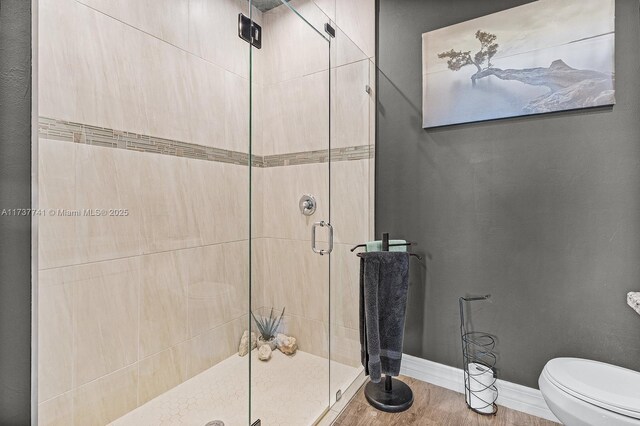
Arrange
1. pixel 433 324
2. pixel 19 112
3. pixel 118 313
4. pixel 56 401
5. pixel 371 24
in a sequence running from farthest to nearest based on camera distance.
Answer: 1. pixel 371 24
2. pixel 433 324
3. pixel 118 313
4. pixel 56 401
5. pixel 19 112

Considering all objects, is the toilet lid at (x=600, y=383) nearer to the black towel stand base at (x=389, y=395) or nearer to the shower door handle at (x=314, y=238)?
the black towel stand base at (x=389, y=395)

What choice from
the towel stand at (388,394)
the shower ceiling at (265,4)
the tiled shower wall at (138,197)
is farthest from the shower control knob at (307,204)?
the shower ceiling at (265,4)

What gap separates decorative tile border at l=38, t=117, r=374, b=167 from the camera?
1.27 metres

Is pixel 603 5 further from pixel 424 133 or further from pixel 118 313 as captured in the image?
pixel 118 313

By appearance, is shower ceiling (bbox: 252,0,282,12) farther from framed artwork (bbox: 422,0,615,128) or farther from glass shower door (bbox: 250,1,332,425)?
framed artwork (bbox: 422,0,615,128)

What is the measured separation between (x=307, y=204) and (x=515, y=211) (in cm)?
119

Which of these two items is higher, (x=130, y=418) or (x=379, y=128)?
(x=379, y=128)

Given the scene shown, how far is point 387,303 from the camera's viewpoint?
5.66 ft

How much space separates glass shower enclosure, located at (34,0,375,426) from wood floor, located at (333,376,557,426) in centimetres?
11

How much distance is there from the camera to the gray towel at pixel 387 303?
1688 mm

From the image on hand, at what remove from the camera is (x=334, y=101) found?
5.84 feet

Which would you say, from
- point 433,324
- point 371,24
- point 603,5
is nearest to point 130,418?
point 433,324

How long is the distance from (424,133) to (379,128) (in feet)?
1.03

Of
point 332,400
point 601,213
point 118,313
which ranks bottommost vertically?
point 332,400
